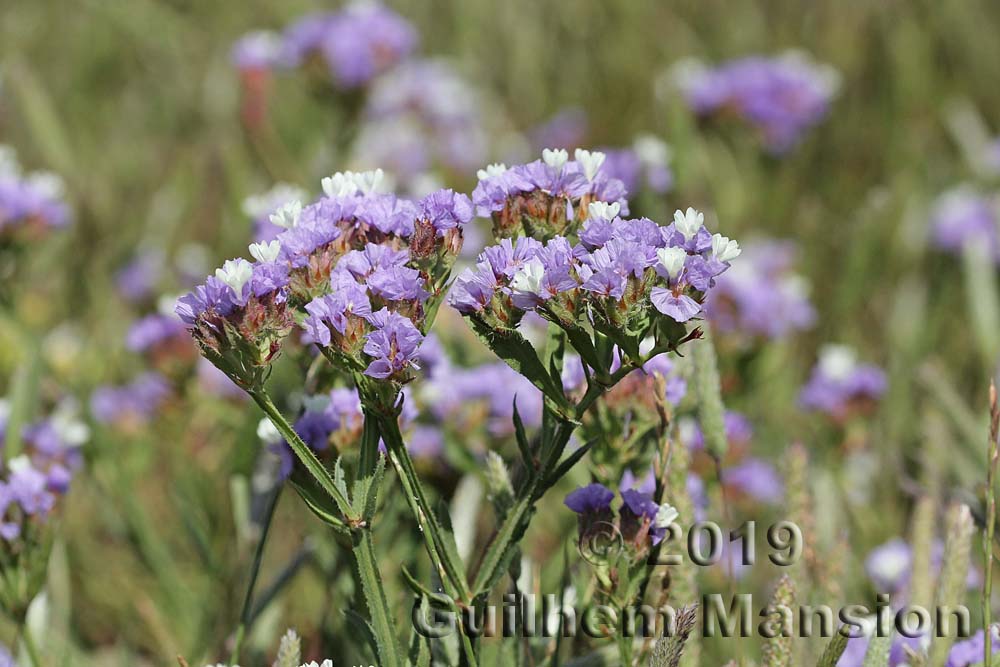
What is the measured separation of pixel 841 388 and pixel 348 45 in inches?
70.3

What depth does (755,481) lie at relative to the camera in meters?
2.53

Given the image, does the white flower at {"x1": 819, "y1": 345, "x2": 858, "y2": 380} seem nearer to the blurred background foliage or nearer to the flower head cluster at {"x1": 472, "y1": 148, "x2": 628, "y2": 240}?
the blurred background foliage

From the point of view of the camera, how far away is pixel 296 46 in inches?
136

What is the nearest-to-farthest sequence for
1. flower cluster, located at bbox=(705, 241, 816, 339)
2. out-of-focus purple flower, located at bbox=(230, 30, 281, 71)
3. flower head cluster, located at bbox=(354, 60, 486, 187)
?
flower cluster, located at bbox=(705, 241, 816, 339)
out-of-focus purple flower, located at bbox=(230, 30, 281, 71)
flower head cluster, located at bbox=(354, 60, 486, 187)

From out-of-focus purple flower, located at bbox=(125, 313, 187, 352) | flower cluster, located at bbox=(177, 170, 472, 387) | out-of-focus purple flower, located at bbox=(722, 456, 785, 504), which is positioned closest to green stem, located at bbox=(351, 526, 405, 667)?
flower cluster, located at bbox=(177, 170, 472, 387)

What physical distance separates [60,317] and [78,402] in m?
1.00

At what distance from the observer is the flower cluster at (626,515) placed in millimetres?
1370

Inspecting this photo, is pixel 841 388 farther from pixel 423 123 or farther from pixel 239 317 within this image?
pixel 423 123

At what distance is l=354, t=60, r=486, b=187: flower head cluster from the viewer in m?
4.56

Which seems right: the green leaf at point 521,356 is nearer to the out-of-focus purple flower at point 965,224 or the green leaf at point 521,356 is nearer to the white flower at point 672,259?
the white flower at point 672,259

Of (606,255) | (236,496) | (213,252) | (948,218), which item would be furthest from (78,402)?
(948,218)

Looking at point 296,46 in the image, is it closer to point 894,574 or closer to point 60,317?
point 60,317

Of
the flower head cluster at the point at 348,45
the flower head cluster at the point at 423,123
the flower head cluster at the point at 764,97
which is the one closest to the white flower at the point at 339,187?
the flower head cluster at the point at 348,45

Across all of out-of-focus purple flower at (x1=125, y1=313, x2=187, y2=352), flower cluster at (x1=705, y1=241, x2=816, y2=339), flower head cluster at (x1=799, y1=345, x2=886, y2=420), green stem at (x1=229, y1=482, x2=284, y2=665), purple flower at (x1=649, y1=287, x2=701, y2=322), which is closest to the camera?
purple flower at (x1=649, y1=287, x2=701, y2=322)
